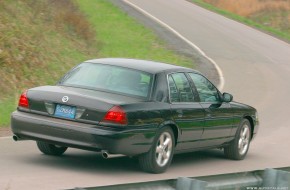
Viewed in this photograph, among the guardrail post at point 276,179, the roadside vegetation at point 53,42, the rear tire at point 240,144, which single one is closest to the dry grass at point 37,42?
the roadside vegetation at point 53,42

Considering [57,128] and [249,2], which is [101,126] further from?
[249,2]

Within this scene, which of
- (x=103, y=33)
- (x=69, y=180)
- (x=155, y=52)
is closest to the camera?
(x=69, y=180)

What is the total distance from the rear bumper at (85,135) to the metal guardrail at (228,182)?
9.57 ft

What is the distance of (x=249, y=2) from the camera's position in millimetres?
61969

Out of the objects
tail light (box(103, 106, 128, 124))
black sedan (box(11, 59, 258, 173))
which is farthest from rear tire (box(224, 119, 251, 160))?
tail light (box(103, 106, 128, 124))

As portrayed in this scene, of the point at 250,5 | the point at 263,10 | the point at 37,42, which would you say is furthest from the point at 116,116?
the point at 250,5

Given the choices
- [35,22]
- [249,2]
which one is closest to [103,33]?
[35,22]

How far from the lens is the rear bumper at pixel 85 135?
1141 centimetres

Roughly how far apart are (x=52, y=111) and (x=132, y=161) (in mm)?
1980

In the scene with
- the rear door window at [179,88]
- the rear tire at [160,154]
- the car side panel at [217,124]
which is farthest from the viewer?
the car side panel at [217,124]

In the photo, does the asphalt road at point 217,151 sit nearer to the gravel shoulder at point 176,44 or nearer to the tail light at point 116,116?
the gravel shoulder at point 176,44

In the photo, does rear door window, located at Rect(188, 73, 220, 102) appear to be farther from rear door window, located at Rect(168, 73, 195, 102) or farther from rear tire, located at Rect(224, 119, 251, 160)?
rear tire, located at Rect(224, 119, 251, 160)

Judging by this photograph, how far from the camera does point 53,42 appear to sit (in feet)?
85.9

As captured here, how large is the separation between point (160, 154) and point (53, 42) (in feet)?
47.4
